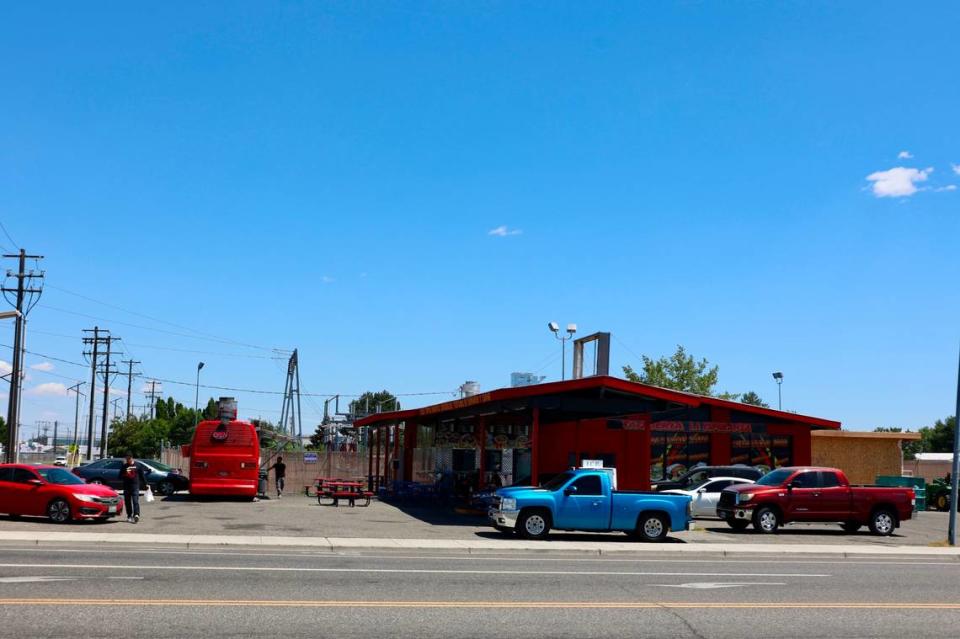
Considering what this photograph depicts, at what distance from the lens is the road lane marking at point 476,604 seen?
11.5 meters

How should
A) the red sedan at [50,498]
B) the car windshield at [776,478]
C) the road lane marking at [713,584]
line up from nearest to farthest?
the road lane marking at [713,584] < the red sedan at [50,498] < the car windshield at [776,478]

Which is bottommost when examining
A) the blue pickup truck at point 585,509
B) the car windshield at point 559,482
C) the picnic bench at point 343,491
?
the picnic bench at point 343,491

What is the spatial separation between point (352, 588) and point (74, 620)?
13.5ft

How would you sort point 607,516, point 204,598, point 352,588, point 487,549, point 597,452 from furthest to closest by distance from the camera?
point 597,452, point 607,516, point 487,549, point 352,588, point 204,598

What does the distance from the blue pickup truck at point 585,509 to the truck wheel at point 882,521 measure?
7542 mm

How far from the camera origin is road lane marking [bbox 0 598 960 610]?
11.5m

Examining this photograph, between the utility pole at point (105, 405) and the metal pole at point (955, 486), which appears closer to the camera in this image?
the metal pole at point (955, 486)

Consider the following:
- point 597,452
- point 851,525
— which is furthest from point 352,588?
point 597,452

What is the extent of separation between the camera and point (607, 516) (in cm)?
2317

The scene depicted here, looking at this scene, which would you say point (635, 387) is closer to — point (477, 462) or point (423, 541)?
point (423, 541)

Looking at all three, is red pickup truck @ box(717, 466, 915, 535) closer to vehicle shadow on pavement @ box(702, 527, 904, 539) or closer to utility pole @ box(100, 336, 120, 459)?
vehicle shadow on pavement @ box(702, 527, 904, 539)

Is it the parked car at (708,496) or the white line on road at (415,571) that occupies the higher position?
the parked car at (708,496)

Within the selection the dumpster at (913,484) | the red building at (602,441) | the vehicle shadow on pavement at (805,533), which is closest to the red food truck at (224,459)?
the red building at (602,441)

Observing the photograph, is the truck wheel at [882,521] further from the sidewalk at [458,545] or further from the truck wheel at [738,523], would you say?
the sidewalk at [458,545]
